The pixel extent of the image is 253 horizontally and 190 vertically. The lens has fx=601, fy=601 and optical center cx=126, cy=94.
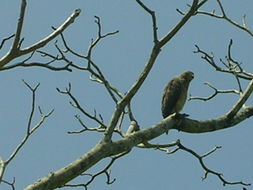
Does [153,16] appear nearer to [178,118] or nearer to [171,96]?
[178,118]

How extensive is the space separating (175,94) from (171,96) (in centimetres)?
8

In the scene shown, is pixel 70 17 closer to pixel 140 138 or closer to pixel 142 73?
pixel 142 73

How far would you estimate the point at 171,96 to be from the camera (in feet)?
31.2

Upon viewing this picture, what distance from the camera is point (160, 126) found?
623cm

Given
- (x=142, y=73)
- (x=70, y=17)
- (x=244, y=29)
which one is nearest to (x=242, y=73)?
(x=244, y=29)

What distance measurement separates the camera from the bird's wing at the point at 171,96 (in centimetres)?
941

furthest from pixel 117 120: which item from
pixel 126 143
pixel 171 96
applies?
pixel 171 96

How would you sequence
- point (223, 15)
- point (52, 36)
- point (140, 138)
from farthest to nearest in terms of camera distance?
1. point (223, 15)
2. point (140, 138)
3. point (52, 36)

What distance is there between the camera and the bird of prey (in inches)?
370

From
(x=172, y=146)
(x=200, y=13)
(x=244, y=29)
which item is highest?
(x=200, y=13)

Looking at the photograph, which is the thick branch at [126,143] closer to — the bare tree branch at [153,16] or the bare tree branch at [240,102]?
the bare tree branch at [240,102]

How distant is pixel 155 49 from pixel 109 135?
92cm

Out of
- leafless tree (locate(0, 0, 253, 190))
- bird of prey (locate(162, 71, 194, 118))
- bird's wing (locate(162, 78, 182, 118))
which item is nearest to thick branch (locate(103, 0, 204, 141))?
leafless tree (locate(0, 0, 253, 190))

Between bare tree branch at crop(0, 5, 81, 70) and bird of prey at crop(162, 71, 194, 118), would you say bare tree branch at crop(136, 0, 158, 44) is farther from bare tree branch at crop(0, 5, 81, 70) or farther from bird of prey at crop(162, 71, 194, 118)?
bird of prey at crop(162, 71, 194, 118)
